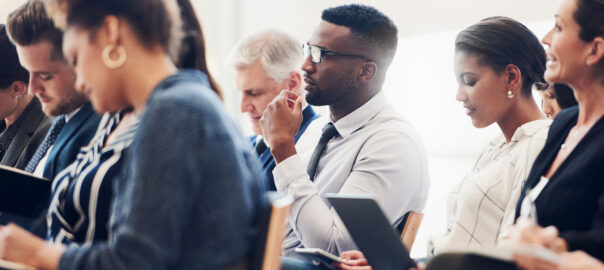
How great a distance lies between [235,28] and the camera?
17.0 feet

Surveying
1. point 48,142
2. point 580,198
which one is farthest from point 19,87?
point 580,198

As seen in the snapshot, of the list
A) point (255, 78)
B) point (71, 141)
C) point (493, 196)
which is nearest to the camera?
point (71, 141)

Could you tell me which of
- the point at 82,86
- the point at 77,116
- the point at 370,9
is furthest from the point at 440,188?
the point at 82,86

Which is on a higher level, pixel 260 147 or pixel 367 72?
pixel 367 72

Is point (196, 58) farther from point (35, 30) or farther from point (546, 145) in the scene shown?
point (546, 145)

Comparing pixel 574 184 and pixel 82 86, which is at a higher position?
pixel 82 86

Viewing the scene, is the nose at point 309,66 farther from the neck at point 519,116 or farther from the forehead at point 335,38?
the neck at point 519,116

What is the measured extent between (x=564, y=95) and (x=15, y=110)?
2185 mm

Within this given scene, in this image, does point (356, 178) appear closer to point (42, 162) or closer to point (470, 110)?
point (470, 110)

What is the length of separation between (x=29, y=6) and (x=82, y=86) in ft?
2.84

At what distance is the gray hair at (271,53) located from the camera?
2.93 m

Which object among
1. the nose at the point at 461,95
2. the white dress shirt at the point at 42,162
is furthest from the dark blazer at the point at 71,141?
the nose at the point at 461,95

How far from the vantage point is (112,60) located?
1.25 m

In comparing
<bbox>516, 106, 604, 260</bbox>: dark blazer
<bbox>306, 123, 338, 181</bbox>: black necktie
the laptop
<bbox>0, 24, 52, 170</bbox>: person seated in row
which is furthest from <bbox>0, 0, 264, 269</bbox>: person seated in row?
<bbox>0, 24, 52, 170</bbox>: person seated in row
